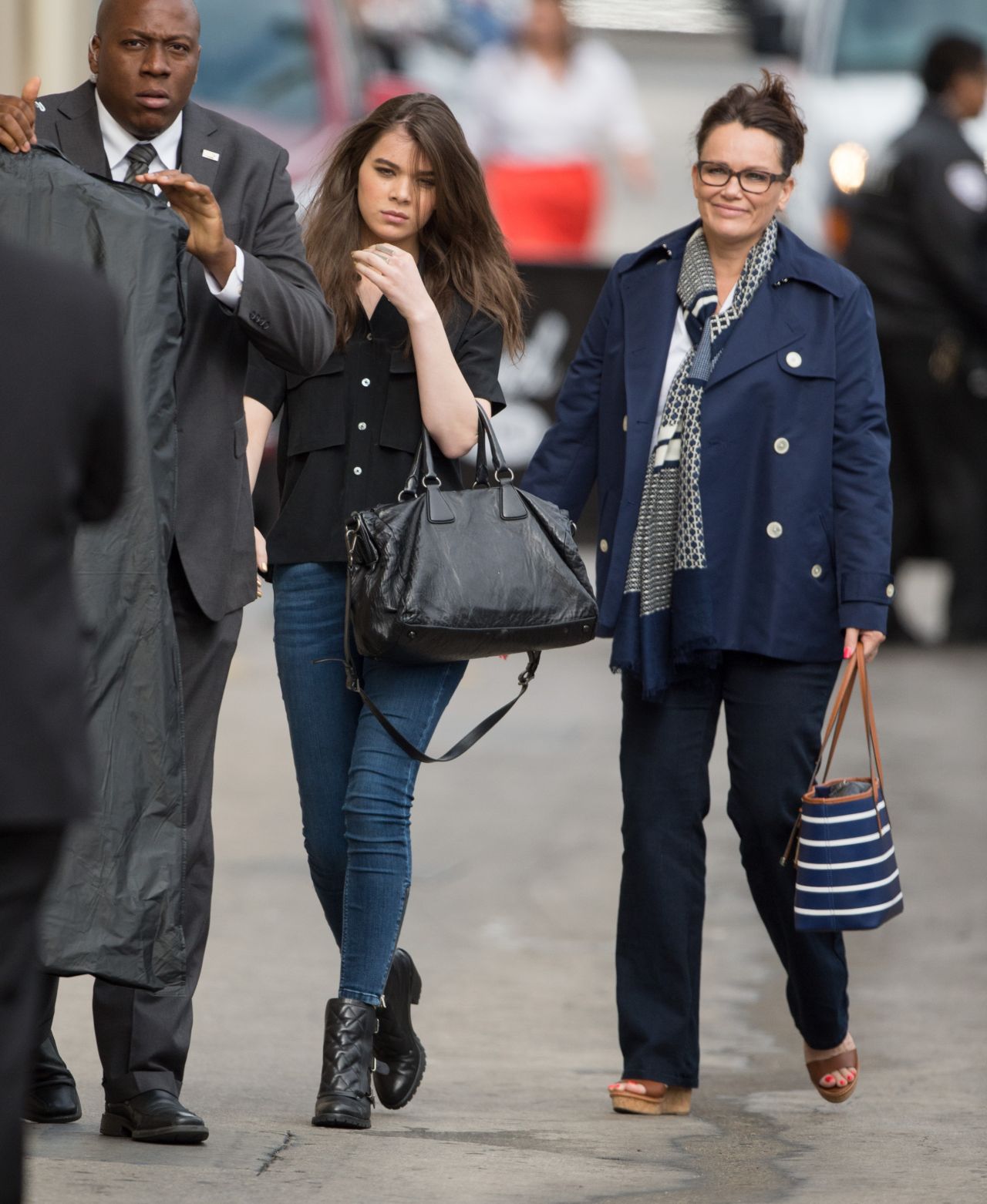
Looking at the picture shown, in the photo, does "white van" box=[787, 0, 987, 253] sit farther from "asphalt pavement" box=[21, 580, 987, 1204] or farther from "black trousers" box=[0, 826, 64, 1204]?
"black trousers" box=[0, 826, 64, 1204]

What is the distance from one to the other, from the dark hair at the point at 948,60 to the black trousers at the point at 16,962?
9.88m

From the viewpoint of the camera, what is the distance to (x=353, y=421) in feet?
15.1

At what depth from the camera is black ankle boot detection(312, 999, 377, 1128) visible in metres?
4.35

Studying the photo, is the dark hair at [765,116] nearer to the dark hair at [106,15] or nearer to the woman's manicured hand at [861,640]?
the woman's manicured hand at [861,640]

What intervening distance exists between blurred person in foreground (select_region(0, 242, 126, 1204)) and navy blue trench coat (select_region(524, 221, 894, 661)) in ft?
7.65

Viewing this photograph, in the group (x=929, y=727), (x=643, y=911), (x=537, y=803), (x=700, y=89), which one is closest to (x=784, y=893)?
(x=643, y=911)

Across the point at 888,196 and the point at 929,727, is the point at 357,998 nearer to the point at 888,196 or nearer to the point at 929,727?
the point at 929,727

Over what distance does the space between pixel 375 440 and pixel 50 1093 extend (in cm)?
138

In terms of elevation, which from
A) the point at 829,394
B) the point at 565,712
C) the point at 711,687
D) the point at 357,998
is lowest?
the point at 565,712

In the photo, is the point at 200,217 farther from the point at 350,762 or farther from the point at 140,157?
the point at 350,762

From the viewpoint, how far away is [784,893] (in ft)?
16.1

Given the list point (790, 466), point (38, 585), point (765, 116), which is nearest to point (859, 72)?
point (765, 116)

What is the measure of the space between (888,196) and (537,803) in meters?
4.93

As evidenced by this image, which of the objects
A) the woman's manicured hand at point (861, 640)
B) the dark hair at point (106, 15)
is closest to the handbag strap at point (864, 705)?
the woman's manicured hand at point (861, 640)
